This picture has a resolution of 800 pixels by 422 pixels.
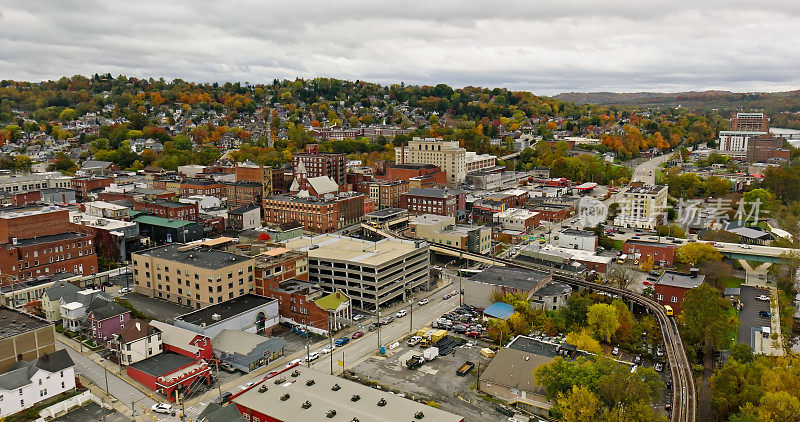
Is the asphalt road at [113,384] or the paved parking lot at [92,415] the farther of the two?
the asphalt road at [113,384]

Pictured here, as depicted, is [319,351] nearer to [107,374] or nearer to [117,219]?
[107,374]

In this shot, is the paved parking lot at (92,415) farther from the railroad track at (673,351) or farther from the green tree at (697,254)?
the green tree at (697,254)

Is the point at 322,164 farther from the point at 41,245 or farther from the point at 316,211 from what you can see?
the point at 41,245


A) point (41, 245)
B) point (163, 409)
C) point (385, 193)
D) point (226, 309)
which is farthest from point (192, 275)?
point (385, 193)

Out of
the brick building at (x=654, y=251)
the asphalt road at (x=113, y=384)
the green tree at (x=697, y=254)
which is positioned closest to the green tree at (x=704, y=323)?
the green tree at (x=697, y=254)

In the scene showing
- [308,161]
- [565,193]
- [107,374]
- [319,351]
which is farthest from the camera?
[565,193]

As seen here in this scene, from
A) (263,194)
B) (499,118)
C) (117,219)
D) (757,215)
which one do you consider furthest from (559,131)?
(117,219)
